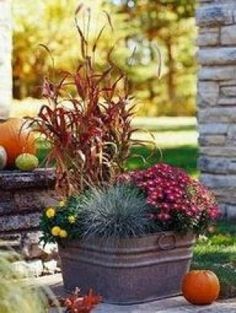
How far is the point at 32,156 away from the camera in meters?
5.28

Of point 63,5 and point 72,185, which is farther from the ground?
point 63,5

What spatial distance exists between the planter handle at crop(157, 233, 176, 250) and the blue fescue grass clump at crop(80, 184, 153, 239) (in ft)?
0.27

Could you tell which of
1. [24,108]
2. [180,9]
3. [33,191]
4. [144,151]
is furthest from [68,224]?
[180,9]

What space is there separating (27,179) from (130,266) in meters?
0.88

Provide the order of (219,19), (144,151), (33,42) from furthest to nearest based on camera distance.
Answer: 1. (33,42)
2. (144,151)
3. (219,19)

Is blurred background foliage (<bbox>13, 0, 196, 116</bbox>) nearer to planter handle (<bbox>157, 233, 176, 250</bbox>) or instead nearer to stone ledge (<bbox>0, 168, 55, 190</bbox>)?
stone ledge (<bbox>0, 168, 55, 190</bbox>)

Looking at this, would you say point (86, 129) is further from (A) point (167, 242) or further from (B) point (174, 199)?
(A) point (167, 242)

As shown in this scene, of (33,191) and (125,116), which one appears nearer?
(125,116)

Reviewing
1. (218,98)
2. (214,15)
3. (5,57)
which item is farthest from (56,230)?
(214,15)

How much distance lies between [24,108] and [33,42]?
6.56 feet

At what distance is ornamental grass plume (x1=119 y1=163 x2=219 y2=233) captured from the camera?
4609 millimetres

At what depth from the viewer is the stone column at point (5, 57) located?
18.7 ft

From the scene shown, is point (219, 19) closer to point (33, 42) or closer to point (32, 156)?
point (32, 156)

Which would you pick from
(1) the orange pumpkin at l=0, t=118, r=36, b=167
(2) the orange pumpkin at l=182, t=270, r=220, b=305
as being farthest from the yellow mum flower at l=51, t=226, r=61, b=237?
(1) the orange pumpkin at l=0, t=118, r=36, b=167
